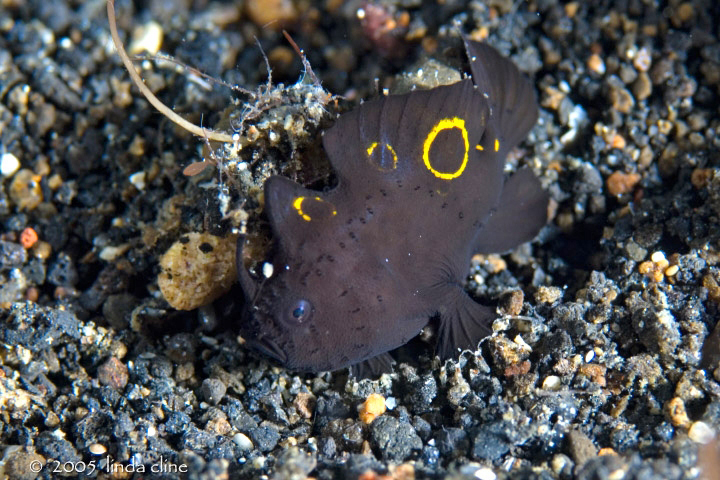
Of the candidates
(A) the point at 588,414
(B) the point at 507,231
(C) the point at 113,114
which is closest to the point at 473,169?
(B) the point at 507,231

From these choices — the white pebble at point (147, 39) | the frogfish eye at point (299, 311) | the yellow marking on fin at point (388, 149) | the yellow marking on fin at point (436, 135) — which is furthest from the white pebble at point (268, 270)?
Answer: the white pebble at point (147, 39)

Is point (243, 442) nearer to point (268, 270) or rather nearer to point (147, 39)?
point (268, 270)

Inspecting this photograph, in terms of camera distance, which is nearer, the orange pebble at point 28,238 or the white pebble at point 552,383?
the white pebble at point 552,383

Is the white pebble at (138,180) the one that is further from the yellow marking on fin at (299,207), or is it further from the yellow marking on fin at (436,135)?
the yellow marking on fin at (436,135)

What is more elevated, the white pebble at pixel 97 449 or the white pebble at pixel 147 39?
the white pebble at pixel 147 39

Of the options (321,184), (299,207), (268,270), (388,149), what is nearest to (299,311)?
(268,270)

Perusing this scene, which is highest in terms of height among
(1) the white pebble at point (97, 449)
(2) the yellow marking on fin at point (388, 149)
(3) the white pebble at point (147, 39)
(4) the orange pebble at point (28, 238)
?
(3) the white pebble at point (147, 39)

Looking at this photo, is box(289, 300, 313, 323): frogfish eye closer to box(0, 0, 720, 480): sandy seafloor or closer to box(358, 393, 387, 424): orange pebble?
box(0, 0, 720, 480): sandy seafloor
